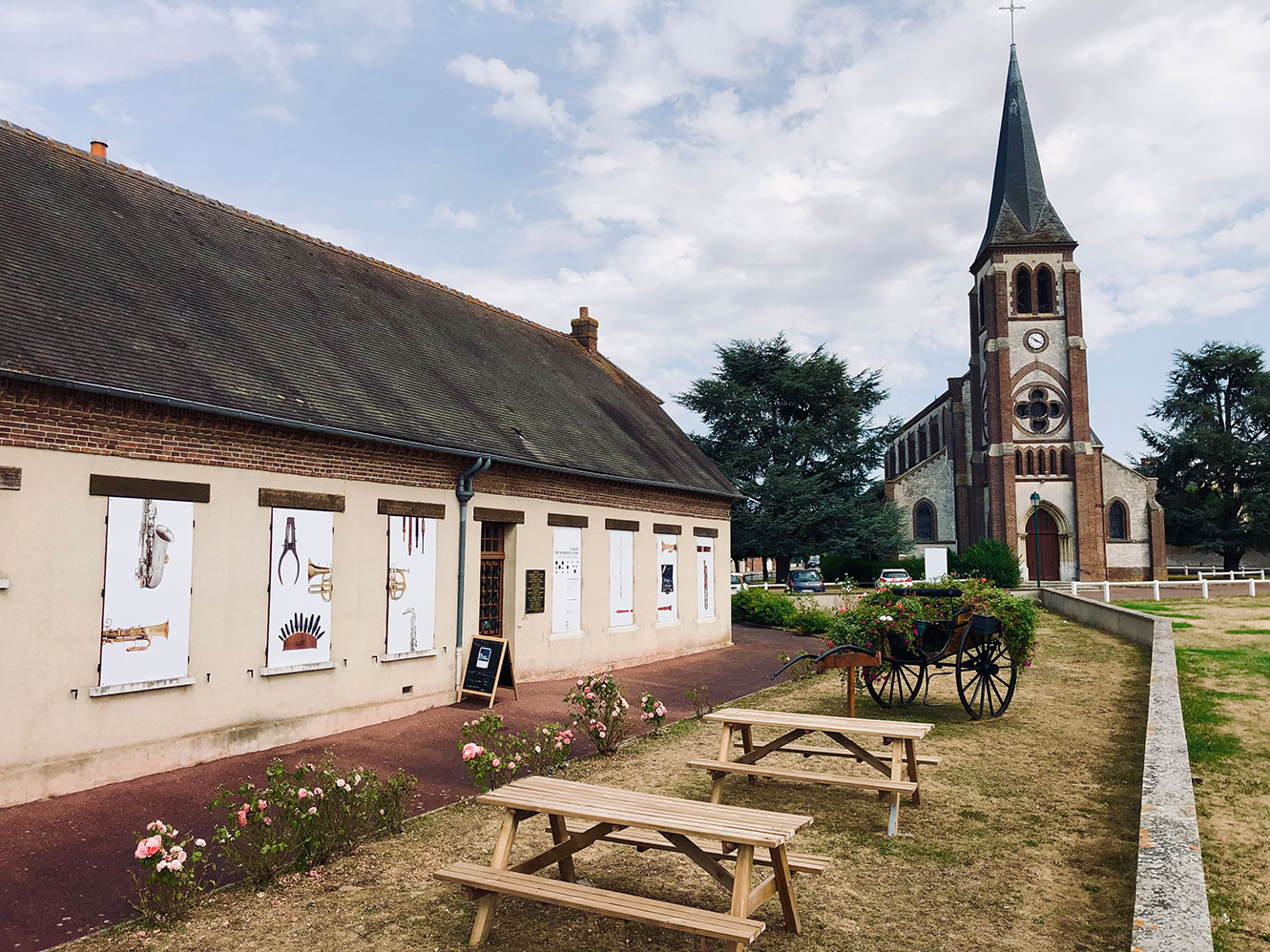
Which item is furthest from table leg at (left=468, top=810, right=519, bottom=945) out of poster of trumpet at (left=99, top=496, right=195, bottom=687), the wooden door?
the wooden door

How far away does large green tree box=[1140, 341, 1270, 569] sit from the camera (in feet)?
158

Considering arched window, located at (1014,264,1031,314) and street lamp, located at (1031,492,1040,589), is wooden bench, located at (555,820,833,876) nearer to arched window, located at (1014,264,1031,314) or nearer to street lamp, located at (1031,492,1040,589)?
street lamp, located at (1031,492,1040,589)

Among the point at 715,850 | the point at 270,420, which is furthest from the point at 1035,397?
the point at 715,850

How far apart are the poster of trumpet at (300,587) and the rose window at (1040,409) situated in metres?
39.5

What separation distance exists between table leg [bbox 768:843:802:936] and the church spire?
43.7 meters

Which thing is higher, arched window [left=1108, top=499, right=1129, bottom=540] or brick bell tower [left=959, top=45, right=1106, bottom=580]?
brick bell tower [left=959, top=45, right=1106, bottom=580]

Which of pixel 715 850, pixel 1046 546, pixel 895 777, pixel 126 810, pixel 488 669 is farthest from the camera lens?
pixel 1046 546

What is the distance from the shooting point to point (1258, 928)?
14.1ft

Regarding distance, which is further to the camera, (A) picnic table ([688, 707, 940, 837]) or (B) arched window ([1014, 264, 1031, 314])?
(B) arched window ([1014, 264, 1031, 314])

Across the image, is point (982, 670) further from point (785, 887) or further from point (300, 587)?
point (300, 587)

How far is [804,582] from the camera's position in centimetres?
3453

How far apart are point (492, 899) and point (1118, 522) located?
46.0 meters

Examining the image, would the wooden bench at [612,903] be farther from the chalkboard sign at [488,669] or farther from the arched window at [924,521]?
the arched window at [924,521]

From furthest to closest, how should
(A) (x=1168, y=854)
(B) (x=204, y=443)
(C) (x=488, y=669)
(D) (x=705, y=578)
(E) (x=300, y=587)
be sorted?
(D) (x=705, y=578)
(C) (x=488, y=669)
(E) (x=300, y=587)
(B) (x=204, y=443)
(A) (x=1168, y=854)
